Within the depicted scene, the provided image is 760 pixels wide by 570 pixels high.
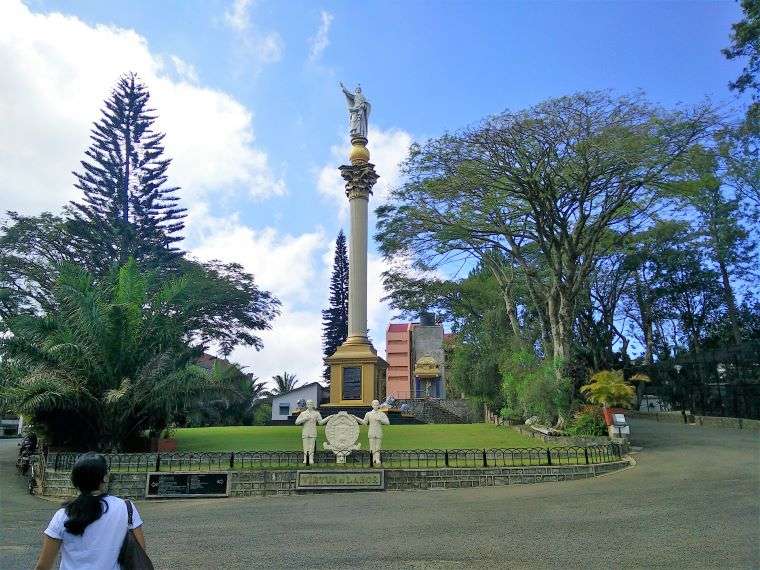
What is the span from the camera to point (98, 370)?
15172mm

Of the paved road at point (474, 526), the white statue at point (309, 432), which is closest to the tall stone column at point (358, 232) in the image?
the white statue at point (309, 432)

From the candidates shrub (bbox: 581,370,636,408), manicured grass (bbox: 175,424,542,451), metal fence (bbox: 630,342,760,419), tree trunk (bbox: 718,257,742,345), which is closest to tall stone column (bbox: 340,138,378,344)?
manicured grass (bbox: 175,424,542,451)

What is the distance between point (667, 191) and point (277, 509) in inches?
715

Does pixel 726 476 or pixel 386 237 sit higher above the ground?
pixel 386 237

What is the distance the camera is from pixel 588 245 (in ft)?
69.2

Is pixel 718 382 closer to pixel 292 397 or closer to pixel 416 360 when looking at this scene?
pixel 416 360

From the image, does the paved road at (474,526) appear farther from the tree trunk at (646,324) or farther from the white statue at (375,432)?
the tree trunk at (646,324)

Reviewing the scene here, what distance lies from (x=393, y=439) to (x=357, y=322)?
34.6 feet

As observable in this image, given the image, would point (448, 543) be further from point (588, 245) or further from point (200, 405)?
point (588, 245)

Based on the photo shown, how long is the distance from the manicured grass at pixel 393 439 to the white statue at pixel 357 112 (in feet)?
54.8

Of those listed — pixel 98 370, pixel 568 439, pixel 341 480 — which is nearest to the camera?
pixel 341 480

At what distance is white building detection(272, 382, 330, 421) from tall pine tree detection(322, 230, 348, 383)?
8.96m

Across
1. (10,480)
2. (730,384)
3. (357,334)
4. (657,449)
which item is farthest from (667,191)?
(10,480)

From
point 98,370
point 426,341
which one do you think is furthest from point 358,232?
point 426,341
